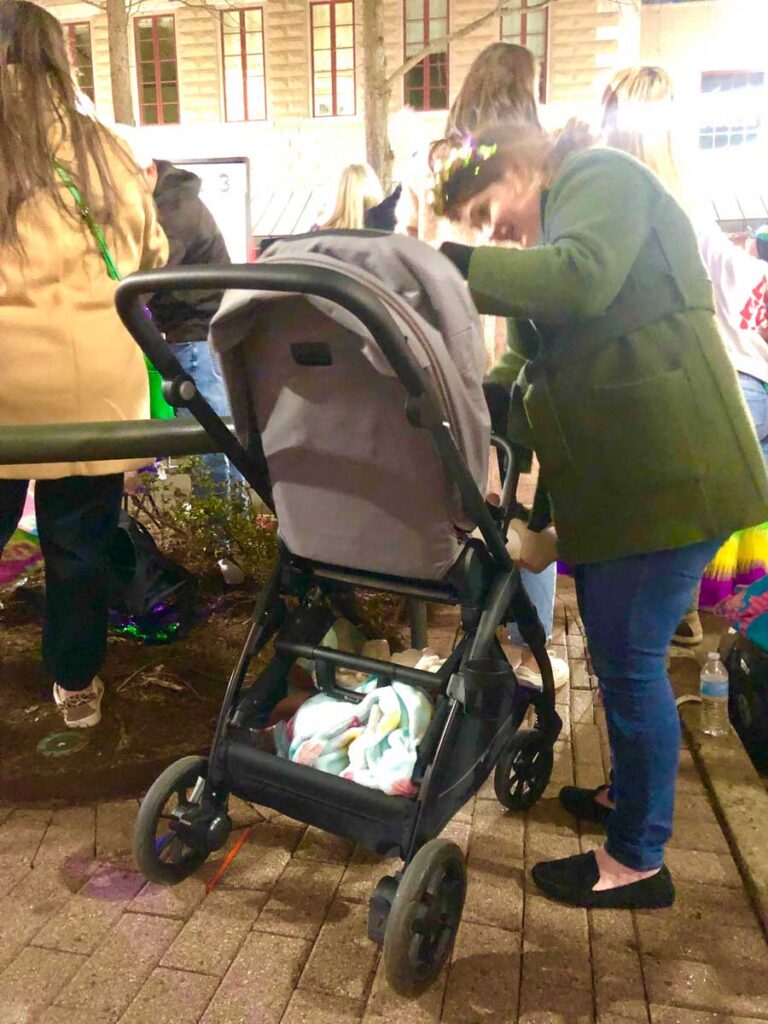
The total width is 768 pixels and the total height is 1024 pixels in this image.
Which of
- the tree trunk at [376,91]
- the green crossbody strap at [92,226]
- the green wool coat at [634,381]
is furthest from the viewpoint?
the tree trunk at [376,91]

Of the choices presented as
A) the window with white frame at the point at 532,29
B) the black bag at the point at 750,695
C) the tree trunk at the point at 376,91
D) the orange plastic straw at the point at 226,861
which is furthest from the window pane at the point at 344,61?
the orange plastic straw at the point at 226,861

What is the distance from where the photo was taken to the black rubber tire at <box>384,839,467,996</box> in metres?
1.45

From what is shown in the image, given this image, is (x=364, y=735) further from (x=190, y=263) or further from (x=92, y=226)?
(x=190, y=263)

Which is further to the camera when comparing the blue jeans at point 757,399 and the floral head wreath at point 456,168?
the blue jeans at point 757,399

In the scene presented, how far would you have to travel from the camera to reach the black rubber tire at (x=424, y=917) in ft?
4.75

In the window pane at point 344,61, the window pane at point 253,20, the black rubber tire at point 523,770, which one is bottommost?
the black rubber tire at point 523,770

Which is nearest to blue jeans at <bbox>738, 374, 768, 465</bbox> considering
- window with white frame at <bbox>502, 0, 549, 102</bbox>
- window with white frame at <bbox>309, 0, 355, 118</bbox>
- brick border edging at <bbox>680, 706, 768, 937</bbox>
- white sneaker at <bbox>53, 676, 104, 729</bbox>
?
brick border edging at <bbox>680, 706, 768, 937</bbox>

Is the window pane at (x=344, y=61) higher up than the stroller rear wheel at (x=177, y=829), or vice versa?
the window pane at (x=344, y=61)

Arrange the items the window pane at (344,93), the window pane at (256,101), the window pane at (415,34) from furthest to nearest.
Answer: the window pane at (256,101) → the window pane at (344,93) → the window pane at (415,34)

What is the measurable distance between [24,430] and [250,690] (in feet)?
2.48

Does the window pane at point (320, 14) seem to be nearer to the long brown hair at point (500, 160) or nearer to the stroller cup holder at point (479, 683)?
the long brown hair at point (500, 160)

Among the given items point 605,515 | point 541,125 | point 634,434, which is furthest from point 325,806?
point 541,125

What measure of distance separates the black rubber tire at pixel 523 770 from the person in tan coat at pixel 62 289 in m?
1.29

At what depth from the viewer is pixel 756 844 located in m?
2.01
